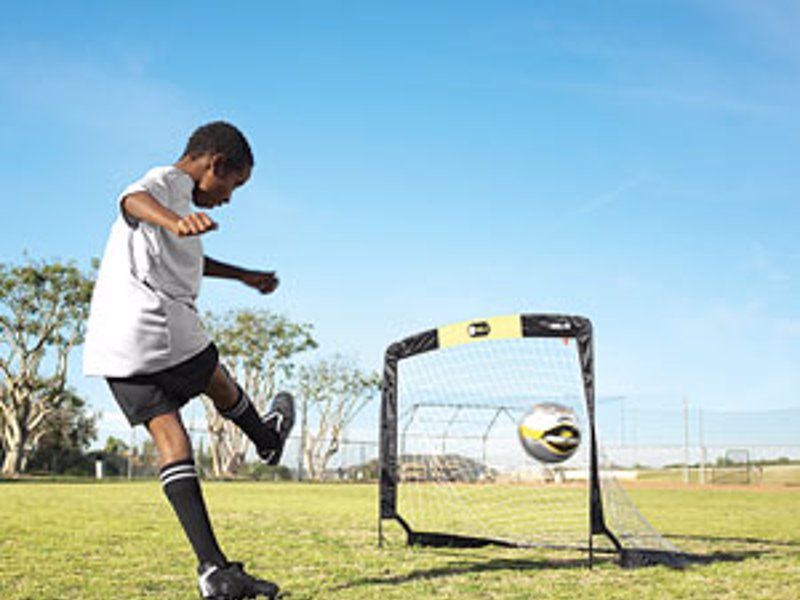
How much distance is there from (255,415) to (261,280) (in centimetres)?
71

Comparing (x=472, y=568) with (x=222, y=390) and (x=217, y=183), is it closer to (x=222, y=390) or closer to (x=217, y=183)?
(x=222, y=390)

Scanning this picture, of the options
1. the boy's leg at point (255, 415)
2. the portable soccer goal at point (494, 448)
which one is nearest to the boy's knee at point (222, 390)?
the boy's leg at point (255, 415)

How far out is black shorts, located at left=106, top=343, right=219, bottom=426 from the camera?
3.40 metres

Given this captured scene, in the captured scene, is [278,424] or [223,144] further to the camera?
[278,424]

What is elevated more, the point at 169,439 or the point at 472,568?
the point at 169,439

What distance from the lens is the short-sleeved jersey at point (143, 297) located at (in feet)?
11.0

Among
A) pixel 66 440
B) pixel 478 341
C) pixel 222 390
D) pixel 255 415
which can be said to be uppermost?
pixel 478 341

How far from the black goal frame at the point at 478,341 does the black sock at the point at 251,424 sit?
1886 millimetres

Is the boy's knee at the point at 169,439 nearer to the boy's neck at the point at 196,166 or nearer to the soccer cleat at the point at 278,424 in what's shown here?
Answer: the soccer cleat at the point at 278,424

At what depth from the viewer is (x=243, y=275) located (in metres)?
4.28

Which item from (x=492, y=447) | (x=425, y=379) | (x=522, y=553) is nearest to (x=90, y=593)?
(x=522, y=553)

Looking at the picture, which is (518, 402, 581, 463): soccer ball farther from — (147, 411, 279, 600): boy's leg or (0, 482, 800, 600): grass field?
(147, 411, 279, 600): boy's leg

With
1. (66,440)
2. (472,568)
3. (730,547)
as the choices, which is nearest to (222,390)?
(472,568)

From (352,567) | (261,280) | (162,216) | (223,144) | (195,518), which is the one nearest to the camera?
(162,216)
